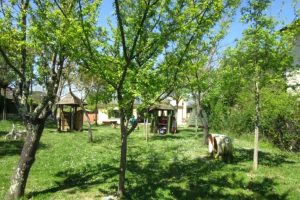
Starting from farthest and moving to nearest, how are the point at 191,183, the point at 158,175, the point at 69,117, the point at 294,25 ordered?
1. the point at 69,117
2. the point at 294,25
3. the point at 158,175
4. the point at 191,183

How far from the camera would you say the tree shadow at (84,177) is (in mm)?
12359

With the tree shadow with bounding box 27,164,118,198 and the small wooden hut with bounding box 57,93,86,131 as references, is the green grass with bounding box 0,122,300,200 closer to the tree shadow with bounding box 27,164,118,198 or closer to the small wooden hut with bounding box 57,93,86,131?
the tree shadow with bounding box 27,164,118,198

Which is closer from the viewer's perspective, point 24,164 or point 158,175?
point 24,164

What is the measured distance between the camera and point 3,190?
11898 millimetres

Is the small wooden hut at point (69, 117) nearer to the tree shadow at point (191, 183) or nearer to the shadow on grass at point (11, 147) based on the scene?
the shadow on grass at point (11, 147)

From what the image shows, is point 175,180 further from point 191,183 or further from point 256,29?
point 256,29

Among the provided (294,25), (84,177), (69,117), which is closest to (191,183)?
(84,177)

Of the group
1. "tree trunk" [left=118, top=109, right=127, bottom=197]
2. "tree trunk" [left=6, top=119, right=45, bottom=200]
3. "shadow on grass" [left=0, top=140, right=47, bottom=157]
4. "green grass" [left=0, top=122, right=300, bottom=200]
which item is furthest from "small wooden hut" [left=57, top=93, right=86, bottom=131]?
"tree trunk" [left=118, top=109, right=127, bottom=197]

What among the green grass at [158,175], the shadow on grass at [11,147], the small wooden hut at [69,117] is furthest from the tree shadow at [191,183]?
the small wooden hut at [69,117]

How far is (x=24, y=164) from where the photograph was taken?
11.2 metres

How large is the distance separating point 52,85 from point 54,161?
6462mm

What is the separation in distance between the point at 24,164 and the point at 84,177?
3.17 metres

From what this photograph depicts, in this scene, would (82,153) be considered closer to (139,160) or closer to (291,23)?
(139,160)

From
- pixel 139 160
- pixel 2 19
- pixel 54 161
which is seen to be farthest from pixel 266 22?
pixel 54 161
